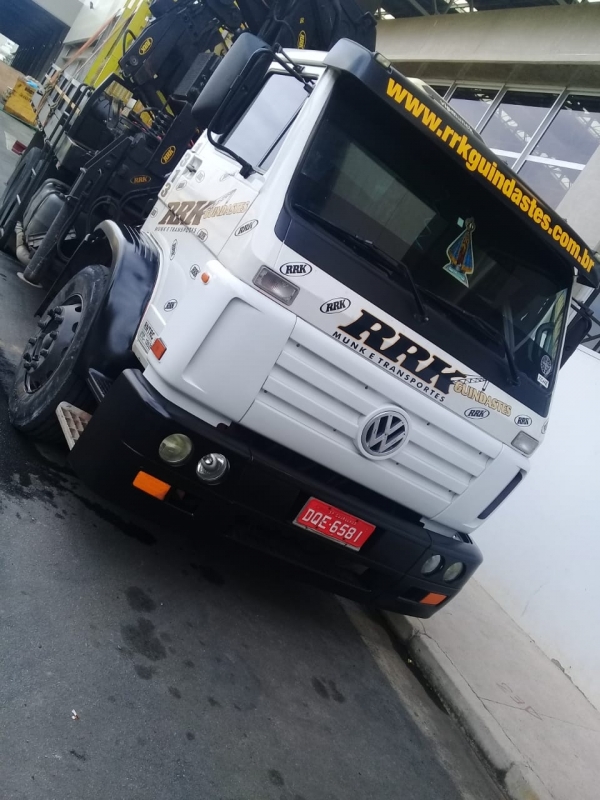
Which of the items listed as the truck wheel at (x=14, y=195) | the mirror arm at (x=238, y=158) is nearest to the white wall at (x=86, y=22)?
the truck wheel at (x=14, y=195)

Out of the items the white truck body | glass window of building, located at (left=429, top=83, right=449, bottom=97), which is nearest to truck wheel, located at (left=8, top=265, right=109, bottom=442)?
the white truck body

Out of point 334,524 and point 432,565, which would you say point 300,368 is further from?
point 432,565

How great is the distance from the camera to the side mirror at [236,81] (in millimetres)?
3350

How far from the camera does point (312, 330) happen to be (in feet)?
10.1

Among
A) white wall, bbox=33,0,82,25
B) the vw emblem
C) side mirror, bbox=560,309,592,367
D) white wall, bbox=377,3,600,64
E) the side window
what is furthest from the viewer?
white wall, bbox=33,0,82,25

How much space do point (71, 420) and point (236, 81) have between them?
6.05 ft

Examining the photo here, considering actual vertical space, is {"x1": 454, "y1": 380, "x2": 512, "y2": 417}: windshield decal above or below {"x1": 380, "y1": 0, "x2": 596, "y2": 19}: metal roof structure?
below

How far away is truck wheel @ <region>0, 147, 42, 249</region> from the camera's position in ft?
24.8

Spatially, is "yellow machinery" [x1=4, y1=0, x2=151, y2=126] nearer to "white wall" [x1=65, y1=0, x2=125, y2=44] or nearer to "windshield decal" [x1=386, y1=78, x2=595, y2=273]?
"windshield decal" [x1=386, y1=78, x2=595, y2=273]

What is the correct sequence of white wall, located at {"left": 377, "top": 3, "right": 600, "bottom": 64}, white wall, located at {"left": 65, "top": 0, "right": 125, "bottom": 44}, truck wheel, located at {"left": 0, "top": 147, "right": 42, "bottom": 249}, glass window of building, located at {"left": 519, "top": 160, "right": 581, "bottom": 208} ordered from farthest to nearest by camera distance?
1. white wall, located at {"left": 65, "top": 0, "right": 125, "bottom": 44}
2. white wall, located at {"left": 377, "top": 3, "right": 600, "bottom": 64}
3. glass window of building, located at {"left": 519, "top": 160, "right": 581, "bottom": 208}
4. truck wheel, located at {"left": 0, "top": 147, "right": 42, "bottom": 249}

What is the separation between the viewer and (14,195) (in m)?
8.12

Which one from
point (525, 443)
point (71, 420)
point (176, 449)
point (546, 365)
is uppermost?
point (546, 365)

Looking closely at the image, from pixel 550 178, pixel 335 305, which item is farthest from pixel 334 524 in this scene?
pixel 550 178

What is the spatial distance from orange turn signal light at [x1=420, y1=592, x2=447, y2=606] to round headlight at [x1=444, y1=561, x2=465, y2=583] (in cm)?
12
